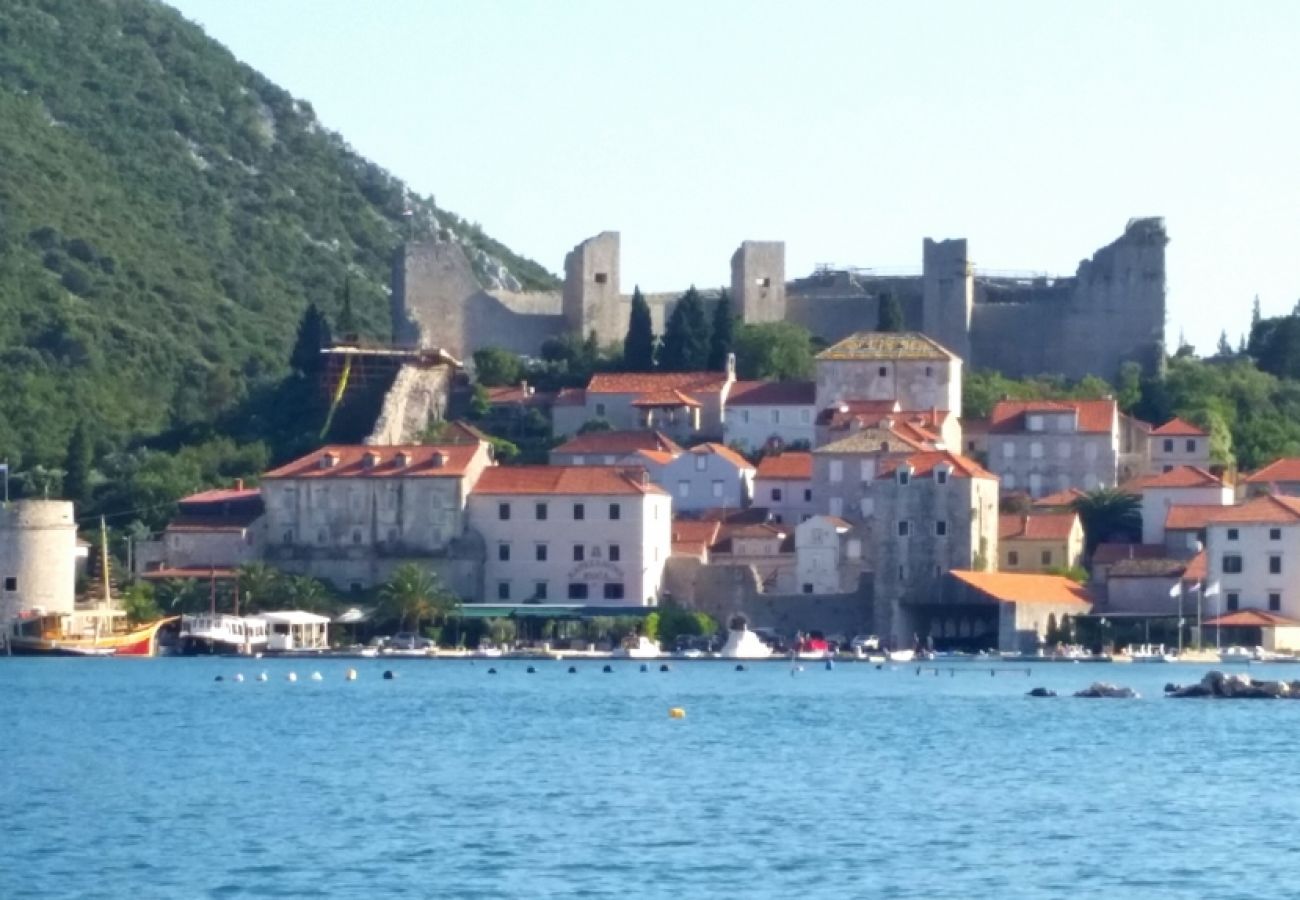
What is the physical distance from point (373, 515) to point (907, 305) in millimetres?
19941

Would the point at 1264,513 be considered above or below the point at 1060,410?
below

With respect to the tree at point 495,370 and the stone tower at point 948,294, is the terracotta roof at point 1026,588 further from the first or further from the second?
the tree at point 495,370

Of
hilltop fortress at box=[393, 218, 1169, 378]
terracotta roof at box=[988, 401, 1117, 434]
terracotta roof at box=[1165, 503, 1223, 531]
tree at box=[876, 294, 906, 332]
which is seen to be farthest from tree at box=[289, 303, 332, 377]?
terracotta roof at box=[1165, 503, 1223, 531]

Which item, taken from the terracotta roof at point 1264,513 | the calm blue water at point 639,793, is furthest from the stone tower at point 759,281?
the calm blue water at point 639,793

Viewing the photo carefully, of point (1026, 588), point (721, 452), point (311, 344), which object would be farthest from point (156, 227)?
Result: point (1026, 588)

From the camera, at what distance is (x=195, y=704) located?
71188mm

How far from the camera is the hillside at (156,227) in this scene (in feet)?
407

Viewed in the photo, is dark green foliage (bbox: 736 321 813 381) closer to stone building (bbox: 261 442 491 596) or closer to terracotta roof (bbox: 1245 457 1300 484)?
stone building (bbox: 261 442 491 596)

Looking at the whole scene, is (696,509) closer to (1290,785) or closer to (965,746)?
(965,746)

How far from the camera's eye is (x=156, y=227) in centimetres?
14612

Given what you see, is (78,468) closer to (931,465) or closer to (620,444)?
(620,444)

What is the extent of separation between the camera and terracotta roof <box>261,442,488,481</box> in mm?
96438

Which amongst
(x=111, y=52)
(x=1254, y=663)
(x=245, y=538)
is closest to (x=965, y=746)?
(x=1254, y=663)

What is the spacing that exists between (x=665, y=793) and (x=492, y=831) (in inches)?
213
